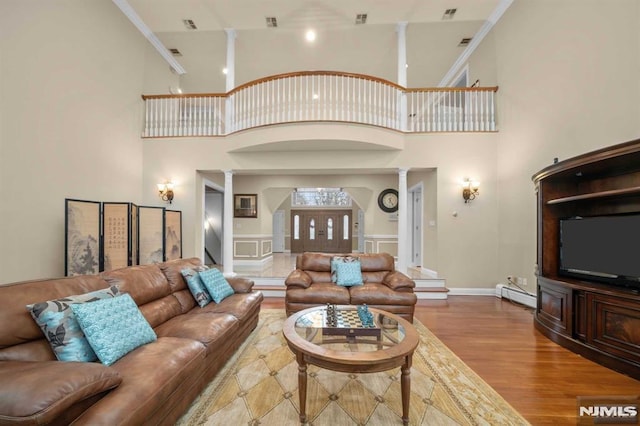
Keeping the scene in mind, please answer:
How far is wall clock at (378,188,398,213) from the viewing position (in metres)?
7.38

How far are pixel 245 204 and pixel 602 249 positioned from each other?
22.5ft

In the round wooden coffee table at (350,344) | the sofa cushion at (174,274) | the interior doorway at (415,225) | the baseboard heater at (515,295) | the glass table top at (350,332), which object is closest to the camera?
the round wooden coffee table at (350,344)

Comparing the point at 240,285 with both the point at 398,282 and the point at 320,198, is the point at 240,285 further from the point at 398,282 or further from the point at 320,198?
the point at 320,198

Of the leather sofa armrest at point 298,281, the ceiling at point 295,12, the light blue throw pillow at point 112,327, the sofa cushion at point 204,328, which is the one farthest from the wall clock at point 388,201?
the light blue throw pillow at point 112,327

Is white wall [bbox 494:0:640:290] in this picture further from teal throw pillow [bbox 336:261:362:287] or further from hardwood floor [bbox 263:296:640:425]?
teal throw pillow [bbox 336:261:362:287]

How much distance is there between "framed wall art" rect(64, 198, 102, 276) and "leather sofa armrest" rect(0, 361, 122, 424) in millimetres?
2725

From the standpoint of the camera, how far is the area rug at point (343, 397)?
1.82m

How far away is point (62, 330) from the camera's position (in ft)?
5.07

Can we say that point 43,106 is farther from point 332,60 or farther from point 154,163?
point 332,60

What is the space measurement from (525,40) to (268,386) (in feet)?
20.2

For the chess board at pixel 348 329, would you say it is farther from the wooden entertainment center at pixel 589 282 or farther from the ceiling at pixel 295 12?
the ceiling at pixel 295 12

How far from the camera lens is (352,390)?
211 cm

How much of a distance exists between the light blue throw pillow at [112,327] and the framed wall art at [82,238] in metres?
2.39

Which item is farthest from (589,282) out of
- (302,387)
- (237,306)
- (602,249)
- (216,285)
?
(216,285)
